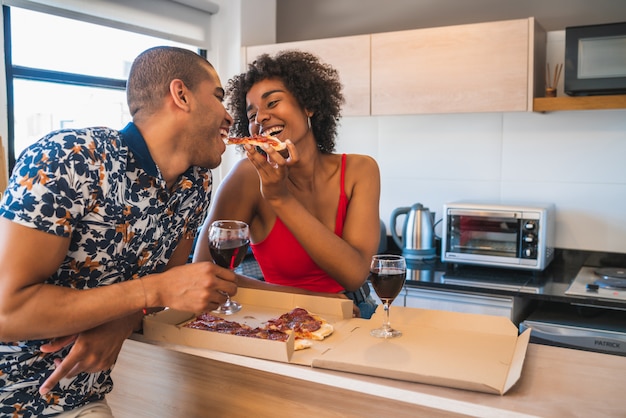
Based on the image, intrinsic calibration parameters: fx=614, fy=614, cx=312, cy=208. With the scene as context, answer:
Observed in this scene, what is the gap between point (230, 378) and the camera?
4.66 feet

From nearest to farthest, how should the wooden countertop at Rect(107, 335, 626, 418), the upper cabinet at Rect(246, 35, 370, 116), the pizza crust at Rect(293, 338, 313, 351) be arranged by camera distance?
1. the wooden countertop at Rect(107, 335, 626, 418)
2. the pizza crust at Rect(293, 338, 313, 351)
3. the upper cabinet at Rect(246, 35, 370, 116)

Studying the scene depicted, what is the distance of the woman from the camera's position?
1863 mm

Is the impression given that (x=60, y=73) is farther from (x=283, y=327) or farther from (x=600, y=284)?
(x=600, y=284)

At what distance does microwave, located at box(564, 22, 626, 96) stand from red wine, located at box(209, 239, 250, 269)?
1951 millimetres

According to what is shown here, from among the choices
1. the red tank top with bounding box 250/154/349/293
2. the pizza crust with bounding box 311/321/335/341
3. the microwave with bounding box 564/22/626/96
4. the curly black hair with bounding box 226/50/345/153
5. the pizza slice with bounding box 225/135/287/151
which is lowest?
the pizza crust with bounding box 311/321/335/341

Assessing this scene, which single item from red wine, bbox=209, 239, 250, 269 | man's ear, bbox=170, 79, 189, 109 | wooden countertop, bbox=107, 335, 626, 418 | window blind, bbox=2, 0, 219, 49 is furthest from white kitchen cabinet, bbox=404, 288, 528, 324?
window blind, bbox=2, 0, 219, 49

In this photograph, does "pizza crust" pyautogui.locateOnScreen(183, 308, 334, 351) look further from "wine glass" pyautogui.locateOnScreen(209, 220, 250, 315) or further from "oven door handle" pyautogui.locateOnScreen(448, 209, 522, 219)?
"oven door handle" pyautogui.locateOnScreen(448, 209, 522, 219)

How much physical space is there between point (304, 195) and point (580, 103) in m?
1.43

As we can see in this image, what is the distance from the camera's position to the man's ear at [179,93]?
4.61 feet

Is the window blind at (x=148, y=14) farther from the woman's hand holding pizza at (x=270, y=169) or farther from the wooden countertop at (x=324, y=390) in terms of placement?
the wooden countertop at (x=324, y=390)

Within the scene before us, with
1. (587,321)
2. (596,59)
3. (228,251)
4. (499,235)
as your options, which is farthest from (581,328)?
(228,251)

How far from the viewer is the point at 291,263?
1.98 meters

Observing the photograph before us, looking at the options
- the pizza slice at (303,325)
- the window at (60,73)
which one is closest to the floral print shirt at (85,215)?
the pizza slice at (303,325)

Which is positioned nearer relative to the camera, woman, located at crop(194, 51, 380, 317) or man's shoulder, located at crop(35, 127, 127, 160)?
man's shoulder, located at crop(35, 127, 127, 160)
